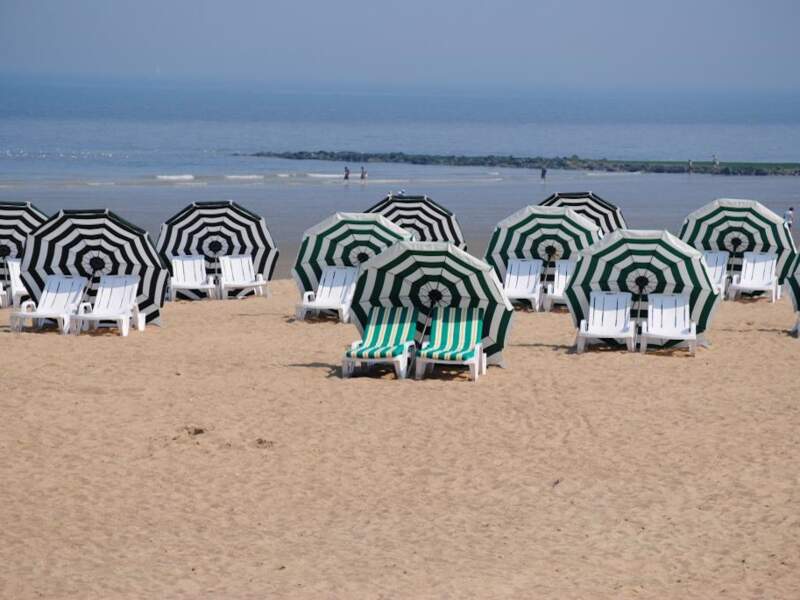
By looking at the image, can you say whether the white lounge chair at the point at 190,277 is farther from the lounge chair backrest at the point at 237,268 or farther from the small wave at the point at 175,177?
the small wave at the point at 175,177

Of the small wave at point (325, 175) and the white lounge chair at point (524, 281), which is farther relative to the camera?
the small wave at point (325, 175)

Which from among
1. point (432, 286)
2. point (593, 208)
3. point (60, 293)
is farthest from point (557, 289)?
point (60, 293)

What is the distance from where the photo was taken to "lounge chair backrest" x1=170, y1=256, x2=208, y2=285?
20641mm

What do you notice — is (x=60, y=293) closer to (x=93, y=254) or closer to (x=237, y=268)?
(x=93, y=254)

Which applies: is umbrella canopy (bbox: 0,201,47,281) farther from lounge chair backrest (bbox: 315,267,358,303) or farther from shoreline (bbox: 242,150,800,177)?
shoreline (bbox: 242,150,800,177)

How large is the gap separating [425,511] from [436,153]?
68960mm

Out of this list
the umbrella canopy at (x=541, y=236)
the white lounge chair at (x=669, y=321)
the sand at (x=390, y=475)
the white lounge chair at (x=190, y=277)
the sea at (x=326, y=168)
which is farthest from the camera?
the sea at (x=326, y=168)

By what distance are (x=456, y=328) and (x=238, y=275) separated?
695cm

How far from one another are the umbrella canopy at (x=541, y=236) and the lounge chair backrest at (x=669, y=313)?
364 centimetres

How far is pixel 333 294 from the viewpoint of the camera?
1847cm

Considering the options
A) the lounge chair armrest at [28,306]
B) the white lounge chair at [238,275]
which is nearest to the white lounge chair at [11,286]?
the lounge chair armrest at [28,306]

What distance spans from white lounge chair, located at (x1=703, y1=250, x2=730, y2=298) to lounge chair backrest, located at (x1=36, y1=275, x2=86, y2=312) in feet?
30.6

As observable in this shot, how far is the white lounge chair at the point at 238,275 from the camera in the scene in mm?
20703

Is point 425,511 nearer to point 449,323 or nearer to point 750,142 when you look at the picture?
point 449,323
